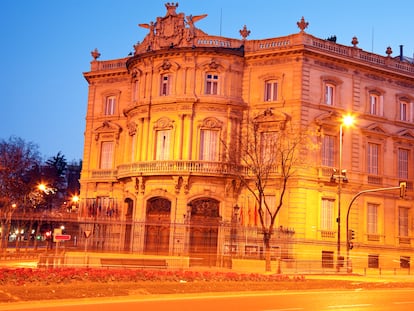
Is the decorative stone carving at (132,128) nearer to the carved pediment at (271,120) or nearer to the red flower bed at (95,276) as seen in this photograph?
the carved pediment at (271,120)

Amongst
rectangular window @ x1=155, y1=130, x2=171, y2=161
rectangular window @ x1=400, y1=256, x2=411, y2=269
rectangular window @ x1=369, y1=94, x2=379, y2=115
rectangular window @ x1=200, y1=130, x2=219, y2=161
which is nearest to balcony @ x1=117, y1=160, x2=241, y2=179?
rectangular window @ x1=155, y1=130, x2=171, y2=161

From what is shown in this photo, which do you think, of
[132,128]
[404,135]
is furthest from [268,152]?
[404,135]

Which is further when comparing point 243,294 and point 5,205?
→ point 5,205

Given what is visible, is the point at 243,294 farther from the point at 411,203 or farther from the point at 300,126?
the point at 411,203

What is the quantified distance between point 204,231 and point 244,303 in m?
22.4

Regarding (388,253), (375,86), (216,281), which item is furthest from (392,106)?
(216,281)

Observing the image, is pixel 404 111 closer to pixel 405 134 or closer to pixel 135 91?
pixel 405 134

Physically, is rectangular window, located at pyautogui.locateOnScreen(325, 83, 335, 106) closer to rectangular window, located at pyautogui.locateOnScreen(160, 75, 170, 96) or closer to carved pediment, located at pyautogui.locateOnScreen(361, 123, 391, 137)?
carved pediment, located at pyautogui.locateOnScreen(361, 123, 391, 137)

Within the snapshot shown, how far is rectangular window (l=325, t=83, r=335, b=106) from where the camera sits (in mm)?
46500

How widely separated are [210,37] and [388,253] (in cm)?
2088

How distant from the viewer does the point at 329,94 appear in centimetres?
4675

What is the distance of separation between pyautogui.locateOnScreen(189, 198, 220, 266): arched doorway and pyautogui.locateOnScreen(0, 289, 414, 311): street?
1523 cm

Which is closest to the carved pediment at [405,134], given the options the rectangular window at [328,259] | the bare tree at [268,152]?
the bare tree at [268,152]

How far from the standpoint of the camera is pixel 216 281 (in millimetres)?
25875
